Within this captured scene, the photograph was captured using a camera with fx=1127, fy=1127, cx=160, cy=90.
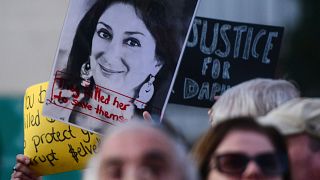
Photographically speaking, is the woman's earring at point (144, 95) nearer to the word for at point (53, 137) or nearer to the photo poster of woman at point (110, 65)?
the photo poster of woman at point (110, 65)

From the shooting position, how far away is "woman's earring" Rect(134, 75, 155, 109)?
3.93m

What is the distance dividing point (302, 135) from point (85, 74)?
1.06 meters

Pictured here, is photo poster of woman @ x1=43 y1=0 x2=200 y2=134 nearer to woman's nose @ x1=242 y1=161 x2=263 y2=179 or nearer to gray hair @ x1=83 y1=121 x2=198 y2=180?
woman's nose @ x1=242 y1=161 x2=263 y2=179

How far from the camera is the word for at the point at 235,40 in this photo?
411cm

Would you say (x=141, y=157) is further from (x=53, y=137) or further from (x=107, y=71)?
(x=53, y=137)

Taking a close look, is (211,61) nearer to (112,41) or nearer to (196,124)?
(112,41)

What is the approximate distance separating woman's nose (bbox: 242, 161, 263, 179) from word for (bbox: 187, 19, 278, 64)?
141 cm

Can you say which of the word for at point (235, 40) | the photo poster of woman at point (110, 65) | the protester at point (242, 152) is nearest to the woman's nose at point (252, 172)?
the protester at point (242, 152)

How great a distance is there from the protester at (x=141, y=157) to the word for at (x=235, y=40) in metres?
1.55

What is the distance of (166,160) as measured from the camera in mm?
2498

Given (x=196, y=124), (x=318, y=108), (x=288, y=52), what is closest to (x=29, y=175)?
(x=318, y=108)

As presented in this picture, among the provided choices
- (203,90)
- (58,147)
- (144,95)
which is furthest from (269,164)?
(58,147)

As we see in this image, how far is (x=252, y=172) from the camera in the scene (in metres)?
2.71

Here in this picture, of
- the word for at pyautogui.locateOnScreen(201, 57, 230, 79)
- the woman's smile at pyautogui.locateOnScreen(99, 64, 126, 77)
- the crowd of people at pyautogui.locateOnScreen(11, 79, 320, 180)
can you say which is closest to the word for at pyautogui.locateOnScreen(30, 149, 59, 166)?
the woman's smile at pyautogui.locateOnScreen(99, 64, 126, 77)
